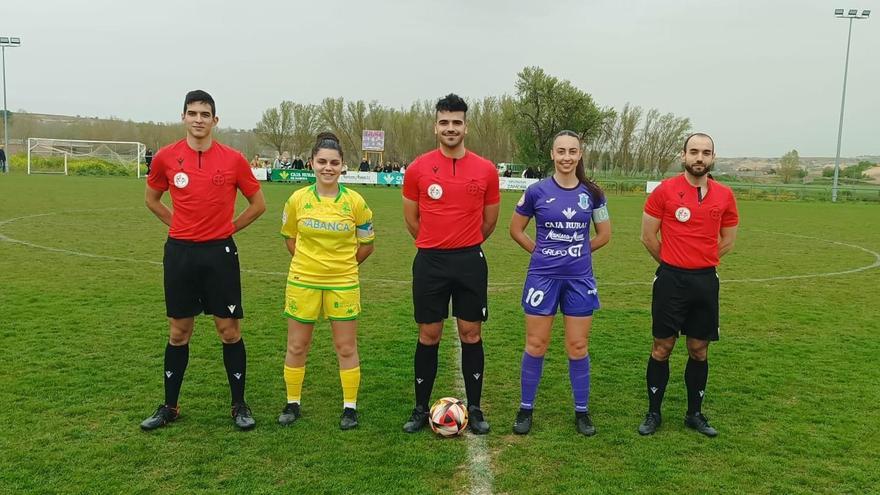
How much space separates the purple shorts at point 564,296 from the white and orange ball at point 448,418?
0.84 metres

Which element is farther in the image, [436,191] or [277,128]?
[277,128]

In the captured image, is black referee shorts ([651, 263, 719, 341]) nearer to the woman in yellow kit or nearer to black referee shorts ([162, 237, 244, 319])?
the woman in yellow kit

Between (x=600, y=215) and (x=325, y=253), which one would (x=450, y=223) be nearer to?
(x=325, y=253)

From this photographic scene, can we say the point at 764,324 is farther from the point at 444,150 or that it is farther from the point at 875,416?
the point at 444,150

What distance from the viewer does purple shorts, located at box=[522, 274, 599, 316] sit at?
4.33 metres

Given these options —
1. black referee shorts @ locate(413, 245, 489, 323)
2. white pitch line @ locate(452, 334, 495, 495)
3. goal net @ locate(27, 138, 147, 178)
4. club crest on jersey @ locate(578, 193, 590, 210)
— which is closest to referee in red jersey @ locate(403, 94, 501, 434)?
black referee shorts @ locate(413, 245, 489, 323)

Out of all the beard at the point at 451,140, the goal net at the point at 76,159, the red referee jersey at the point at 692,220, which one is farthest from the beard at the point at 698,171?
the goal net at the point at 76,159

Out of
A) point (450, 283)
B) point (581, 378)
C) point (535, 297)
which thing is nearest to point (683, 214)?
point (535, 297)

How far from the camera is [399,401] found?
498 cm

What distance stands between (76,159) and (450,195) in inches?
1868

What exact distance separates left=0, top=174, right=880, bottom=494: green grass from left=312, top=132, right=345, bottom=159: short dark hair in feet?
6.25

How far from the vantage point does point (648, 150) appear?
218ft

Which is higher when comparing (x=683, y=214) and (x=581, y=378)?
(x=683, y=214)

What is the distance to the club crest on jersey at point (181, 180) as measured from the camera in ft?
13.7
